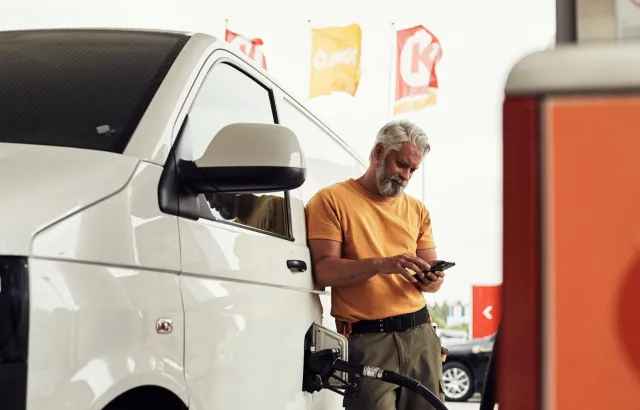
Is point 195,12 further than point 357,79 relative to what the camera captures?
No

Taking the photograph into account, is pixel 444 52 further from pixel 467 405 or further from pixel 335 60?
pixel 467 405

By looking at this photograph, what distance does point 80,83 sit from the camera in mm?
2516

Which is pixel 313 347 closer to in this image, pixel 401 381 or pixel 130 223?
pixel 401 381

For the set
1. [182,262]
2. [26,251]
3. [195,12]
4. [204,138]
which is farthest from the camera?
[195,12]

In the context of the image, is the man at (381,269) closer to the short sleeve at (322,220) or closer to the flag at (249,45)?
the short sleeve at (322,220)

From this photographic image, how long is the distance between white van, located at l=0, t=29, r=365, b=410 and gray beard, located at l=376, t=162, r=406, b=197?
1.01 metres

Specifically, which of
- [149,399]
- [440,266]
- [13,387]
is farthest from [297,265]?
[13,387]

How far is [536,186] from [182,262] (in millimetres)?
1491

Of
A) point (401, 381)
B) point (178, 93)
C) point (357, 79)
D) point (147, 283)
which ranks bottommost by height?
point (401, 381)

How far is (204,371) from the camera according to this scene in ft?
7.85

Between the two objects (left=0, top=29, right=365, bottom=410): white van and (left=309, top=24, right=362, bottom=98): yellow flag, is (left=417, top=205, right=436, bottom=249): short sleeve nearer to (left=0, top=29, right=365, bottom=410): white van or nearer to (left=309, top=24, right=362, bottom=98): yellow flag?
(left=0, top=29, right=365, bottom=410): white van

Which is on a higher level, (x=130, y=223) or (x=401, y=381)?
(x=130, y=223)

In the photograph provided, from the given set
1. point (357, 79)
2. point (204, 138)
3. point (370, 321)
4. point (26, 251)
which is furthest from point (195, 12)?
point (26, 251)

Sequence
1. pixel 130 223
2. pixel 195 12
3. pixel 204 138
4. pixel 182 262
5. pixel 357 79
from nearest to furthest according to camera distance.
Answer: pixel 130 223
pixel 182 262
pixel 204 138
pixel 195 12
pixel 357 79
